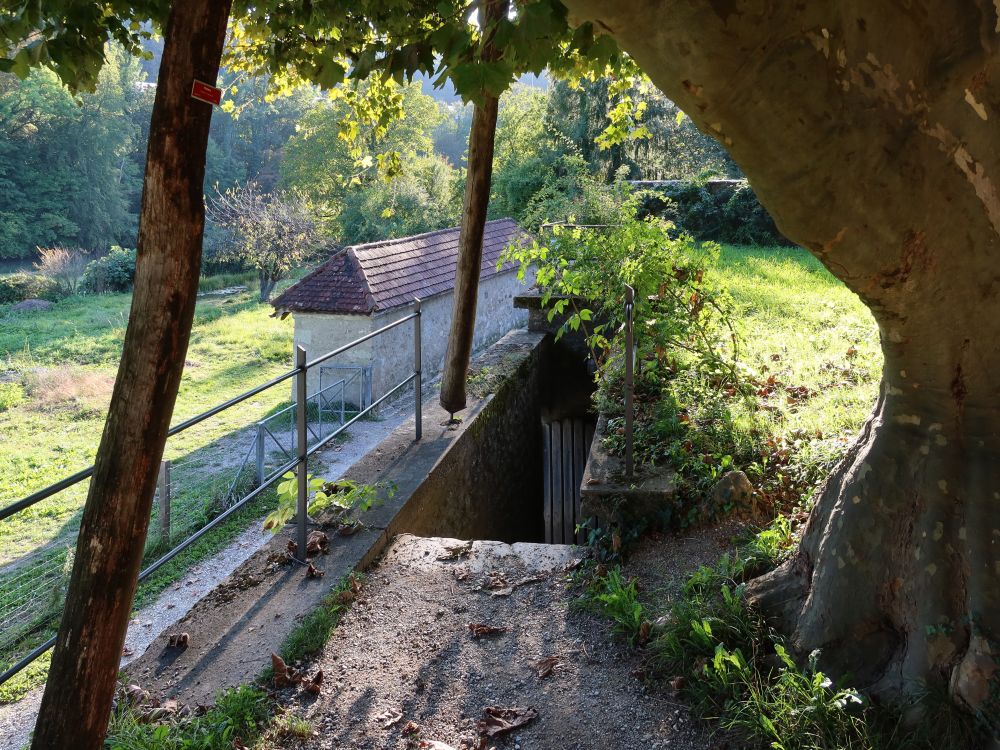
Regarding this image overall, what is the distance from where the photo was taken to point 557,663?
10.9ft

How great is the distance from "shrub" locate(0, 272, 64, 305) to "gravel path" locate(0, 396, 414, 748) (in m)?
24.4

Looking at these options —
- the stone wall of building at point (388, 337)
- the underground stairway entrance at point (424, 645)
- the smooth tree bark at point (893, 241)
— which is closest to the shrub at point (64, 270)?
the stone wall of building at point (388, 337)

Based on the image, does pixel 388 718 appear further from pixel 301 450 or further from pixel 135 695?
pixel 301 450

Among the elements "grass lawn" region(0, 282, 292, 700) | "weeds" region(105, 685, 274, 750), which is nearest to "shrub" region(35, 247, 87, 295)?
"grass lawn" region(0, 282, 292, 700)

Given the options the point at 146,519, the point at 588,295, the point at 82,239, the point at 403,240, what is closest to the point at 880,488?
the point at 146,519

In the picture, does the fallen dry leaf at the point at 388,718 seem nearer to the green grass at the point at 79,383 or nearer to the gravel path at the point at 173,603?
the gravel path at the point at 173,603

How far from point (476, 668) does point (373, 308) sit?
41.4 feet

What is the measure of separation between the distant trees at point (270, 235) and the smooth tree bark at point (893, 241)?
96.0 feet

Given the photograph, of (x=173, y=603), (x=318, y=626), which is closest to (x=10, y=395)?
(x=173, y=603)

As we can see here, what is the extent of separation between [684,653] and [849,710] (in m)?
0.65

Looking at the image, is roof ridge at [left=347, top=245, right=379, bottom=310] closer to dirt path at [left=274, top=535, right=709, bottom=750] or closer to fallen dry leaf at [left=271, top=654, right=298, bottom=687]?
dirt path at [left=274, top=535, right=709, bottom=750]

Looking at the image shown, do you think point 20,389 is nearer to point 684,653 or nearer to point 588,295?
point 588,295

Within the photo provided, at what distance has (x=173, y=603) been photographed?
8.02 m

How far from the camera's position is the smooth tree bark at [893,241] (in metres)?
1.92
